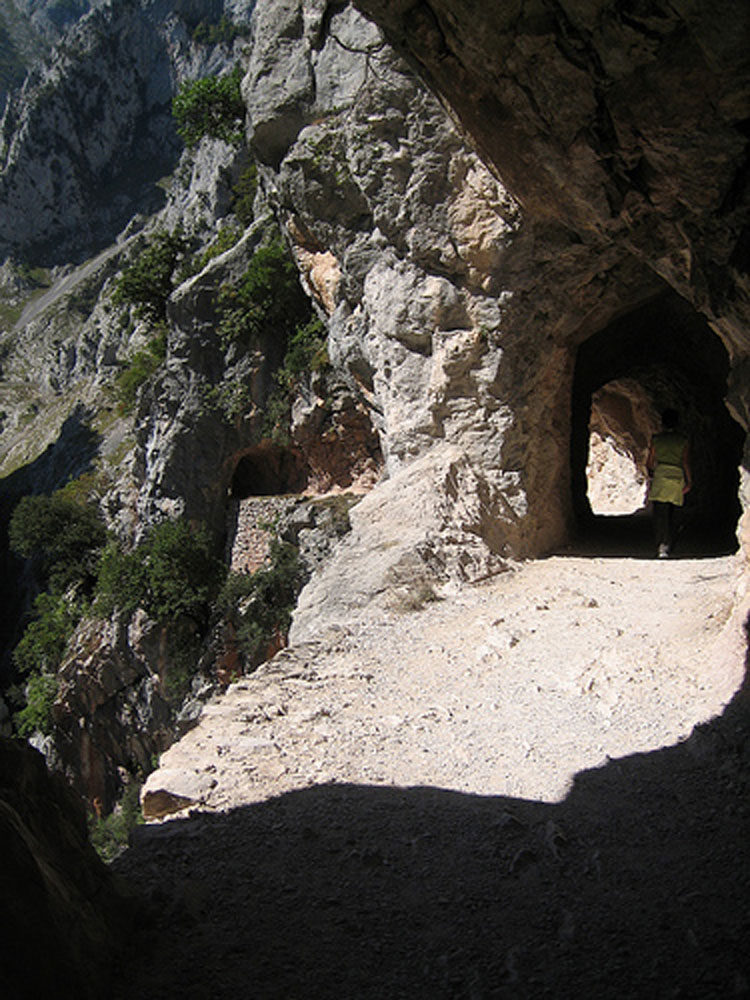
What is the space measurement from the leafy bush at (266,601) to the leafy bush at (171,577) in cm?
158

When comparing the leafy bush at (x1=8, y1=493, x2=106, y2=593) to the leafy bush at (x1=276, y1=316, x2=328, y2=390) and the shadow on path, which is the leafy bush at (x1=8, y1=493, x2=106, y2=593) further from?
the shadow on path

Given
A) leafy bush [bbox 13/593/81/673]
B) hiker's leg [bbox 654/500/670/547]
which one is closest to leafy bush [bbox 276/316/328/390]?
hiker's leg [bbox 654/500/670/547]

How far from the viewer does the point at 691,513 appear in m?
11.1

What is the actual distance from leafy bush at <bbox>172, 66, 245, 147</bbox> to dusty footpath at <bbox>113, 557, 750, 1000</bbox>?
19.4 metres

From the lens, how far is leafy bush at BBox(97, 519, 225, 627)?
1541 centimetres

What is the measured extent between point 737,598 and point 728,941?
2.60 metres

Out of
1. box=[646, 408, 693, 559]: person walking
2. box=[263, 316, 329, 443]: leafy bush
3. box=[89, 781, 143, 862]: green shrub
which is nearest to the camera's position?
box=[646, 408, 693, 559]: person walking

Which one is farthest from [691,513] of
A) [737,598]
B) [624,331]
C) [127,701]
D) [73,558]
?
[73,558]

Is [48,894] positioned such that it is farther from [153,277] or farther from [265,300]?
[153,277]

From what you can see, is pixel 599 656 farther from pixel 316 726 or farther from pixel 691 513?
pixel 691 513

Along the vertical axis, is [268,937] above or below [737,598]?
below

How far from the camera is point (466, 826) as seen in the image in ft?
A: 9.46

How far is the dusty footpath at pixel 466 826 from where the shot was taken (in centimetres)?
204

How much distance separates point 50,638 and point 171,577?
7.69 meters
